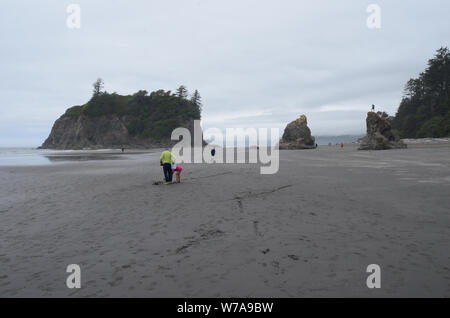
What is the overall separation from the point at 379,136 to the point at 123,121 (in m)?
104

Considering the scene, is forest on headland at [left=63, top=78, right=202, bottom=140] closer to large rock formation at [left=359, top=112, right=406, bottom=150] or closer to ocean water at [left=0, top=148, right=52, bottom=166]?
ocean water at [left=0, top=148, right=52, bottom=166]

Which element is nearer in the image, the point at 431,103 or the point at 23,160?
the point at 23,160

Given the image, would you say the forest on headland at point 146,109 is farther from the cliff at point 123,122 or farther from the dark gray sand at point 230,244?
the dark gray sand at point 230,244

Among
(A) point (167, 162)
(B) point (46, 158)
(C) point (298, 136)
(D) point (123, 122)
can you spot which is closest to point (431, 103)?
(C) point (298, 136)

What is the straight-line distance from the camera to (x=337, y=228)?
20.6 ft

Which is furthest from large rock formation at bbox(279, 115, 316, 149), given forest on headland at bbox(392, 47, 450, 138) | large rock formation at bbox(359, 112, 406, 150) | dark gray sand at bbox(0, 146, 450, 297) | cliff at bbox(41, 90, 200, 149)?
cliff at bbox(41, 90, 200, 149)

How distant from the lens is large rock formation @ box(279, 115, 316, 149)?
6331 cm

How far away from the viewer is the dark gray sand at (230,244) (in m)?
3.77

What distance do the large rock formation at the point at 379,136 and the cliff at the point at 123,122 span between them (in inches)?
3119

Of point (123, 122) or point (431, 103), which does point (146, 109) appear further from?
point (431, 103)

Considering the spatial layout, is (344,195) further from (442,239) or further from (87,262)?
(87,262)

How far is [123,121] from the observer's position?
4461 inches

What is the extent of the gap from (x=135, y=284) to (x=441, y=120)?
3476 inches
